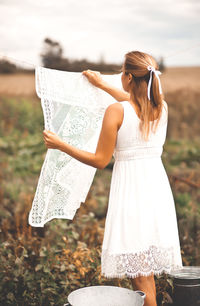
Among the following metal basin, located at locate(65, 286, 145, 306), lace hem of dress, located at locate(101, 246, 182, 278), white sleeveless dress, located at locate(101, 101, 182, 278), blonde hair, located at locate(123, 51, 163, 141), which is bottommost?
metal basin, located at locate(65, 286, 145, 306)

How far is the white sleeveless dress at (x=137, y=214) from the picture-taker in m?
2.55

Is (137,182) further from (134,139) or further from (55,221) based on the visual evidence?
(55,221)

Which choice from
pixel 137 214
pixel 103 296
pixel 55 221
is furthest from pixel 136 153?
pixel 55 221

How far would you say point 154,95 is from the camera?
256 cm

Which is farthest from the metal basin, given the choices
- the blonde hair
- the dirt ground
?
the dirt ground

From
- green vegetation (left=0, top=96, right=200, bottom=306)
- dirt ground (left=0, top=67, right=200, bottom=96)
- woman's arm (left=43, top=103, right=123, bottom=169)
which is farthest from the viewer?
dirt ground (left=0, top=67, right=200, bottom=96)

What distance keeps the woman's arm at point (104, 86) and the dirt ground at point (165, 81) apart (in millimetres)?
5955

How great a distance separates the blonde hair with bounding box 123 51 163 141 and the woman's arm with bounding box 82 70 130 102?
1.13 ft

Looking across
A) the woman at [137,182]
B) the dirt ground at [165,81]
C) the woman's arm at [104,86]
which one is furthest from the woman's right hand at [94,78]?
the dirt ground at [165,81]

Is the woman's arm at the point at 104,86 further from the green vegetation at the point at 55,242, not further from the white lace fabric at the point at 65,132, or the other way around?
the green vegetation at the point at 55,242

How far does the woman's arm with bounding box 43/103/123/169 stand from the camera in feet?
8.12

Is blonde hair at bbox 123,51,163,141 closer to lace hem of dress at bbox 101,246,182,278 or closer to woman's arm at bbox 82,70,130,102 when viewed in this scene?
woman's arm at bbox 82,70,130,102

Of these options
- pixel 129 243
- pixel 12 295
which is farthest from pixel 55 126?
pixel 12 295

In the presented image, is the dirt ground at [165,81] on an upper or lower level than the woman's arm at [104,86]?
upper
